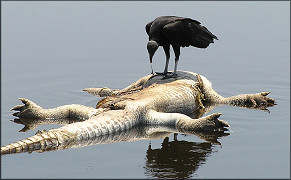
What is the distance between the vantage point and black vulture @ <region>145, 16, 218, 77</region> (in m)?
15.2

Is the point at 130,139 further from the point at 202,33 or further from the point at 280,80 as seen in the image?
the point at 280,80

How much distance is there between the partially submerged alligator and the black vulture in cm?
79

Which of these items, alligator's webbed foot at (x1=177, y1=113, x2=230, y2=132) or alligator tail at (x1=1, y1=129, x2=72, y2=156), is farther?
alligator's webbed foot at (x1=177, y1=113, x2=230, y2=132)

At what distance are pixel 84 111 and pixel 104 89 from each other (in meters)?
2.83

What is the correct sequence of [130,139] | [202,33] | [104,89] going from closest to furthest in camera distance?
[130,139] < [202,33] < [104,89]

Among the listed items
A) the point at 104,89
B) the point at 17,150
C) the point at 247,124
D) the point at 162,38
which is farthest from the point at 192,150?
the point at 104,89

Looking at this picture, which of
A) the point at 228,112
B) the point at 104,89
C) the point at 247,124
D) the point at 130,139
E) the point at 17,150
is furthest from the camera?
the point at 104,89

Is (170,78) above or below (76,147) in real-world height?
above

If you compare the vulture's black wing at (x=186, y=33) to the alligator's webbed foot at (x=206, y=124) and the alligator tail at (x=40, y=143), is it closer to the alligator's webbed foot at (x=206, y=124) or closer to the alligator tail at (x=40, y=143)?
the alligator's webbed foot at (x=206, y=124)

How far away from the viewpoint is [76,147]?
12117 mm

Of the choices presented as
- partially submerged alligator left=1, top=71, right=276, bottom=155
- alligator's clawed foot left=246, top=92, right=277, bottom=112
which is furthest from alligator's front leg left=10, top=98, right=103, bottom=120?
alligator's clawed foot left=246, top=92, right=277, bottom=112

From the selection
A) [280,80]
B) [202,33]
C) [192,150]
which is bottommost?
[192,150]

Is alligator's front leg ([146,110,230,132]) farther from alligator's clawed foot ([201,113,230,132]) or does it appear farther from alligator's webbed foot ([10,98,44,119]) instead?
alligator's webbed foot ([10,98,44,119])

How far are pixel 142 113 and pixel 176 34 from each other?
247 cm
